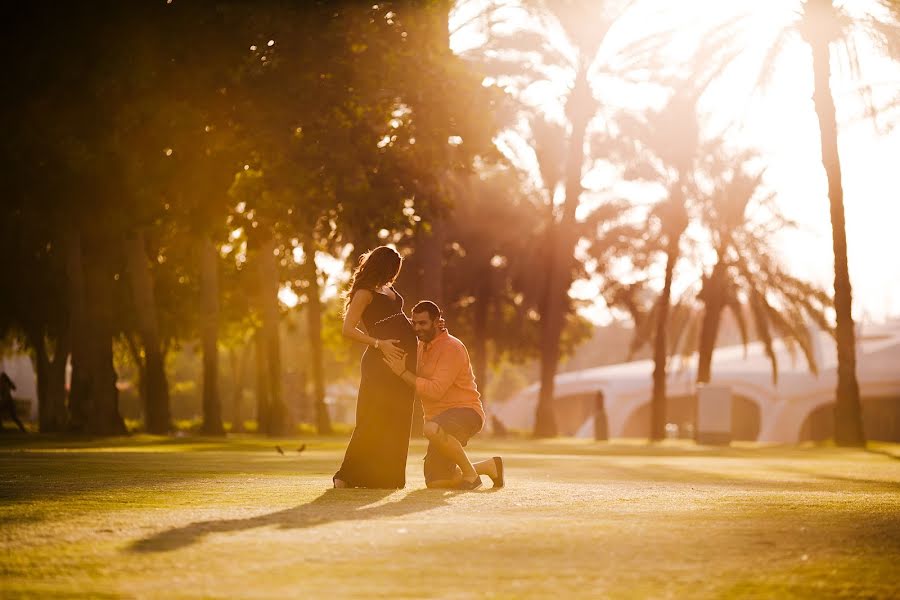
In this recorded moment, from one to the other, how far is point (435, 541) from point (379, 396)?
4.05 metres

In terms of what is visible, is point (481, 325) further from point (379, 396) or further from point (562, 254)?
point (379, 396)

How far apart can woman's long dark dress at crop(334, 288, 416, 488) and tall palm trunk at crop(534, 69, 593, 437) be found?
2974 cm

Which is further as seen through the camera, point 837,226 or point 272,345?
point 272,345

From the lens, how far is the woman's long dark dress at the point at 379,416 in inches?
420

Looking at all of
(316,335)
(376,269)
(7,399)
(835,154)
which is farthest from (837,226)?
(376,269)

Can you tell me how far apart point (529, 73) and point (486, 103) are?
57.0ft

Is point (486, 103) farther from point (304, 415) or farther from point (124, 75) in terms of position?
point (304, 415)

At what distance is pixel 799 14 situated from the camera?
31.8 meters

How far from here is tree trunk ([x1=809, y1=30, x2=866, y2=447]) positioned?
3225cm

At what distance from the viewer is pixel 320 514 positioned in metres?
8.15

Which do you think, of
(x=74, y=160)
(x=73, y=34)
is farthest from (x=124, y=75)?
(x=74, y=160)

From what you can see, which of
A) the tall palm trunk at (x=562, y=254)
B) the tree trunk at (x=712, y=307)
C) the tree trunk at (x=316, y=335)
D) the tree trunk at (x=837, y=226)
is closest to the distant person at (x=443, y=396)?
the tree trunk at (x=837, y=226)

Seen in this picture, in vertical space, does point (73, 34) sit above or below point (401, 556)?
above

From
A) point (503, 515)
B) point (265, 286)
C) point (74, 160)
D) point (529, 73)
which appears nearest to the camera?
point (503, 515)
